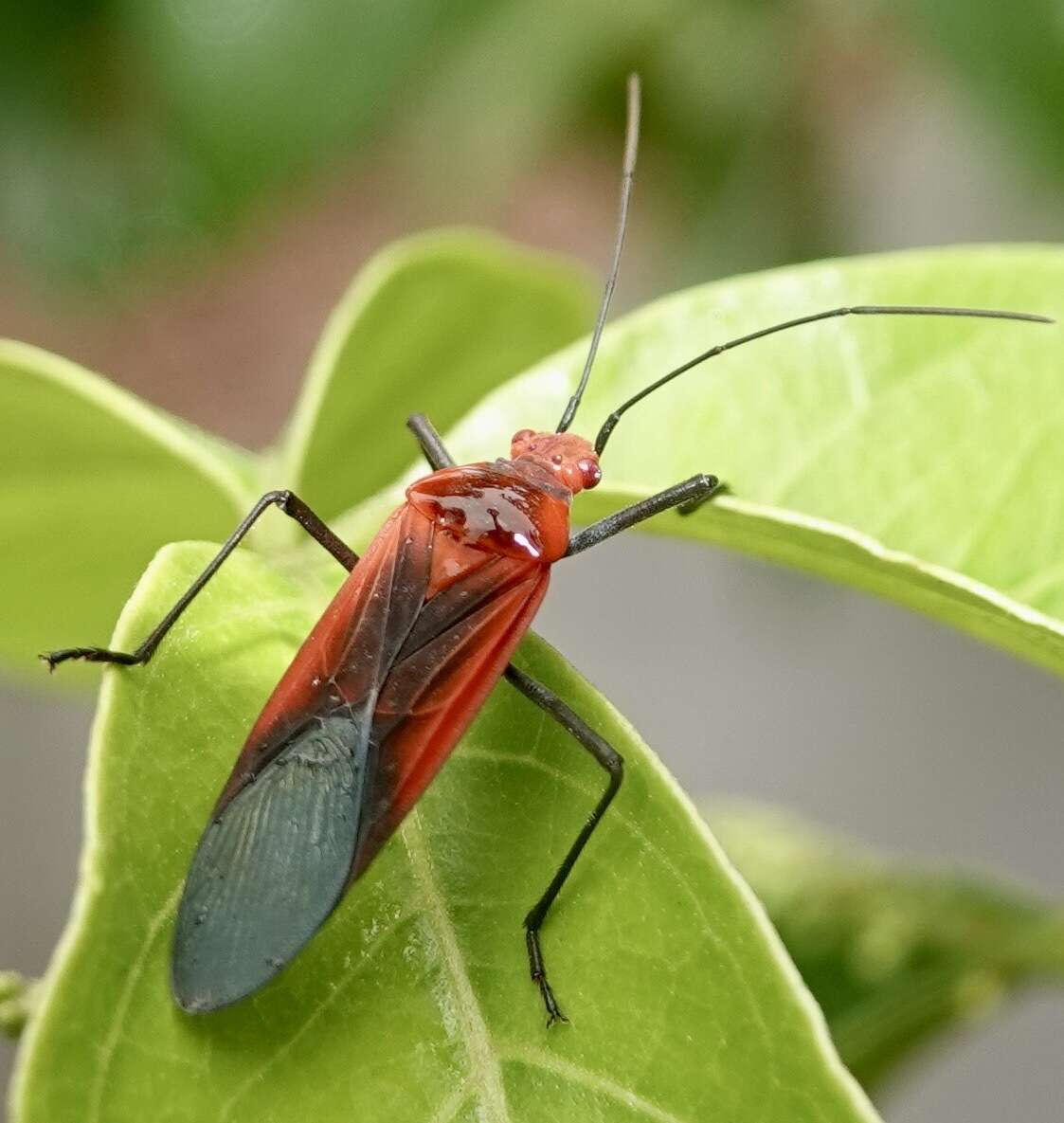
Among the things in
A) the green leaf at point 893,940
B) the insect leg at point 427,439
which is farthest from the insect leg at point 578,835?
the green leaf at point 893,940

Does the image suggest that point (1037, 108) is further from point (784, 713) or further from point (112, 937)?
point (784, 713)

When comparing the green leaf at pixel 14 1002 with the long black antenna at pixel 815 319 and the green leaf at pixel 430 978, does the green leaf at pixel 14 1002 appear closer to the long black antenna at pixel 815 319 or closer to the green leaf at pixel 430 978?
the green leaf at pixel 430 978

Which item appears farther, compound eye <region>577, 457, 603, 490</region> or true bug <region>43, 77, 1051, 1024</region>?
compound eye <region>577, 457, 603, 490</region>

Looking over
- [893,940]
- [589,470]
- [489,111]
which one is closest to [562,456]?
[589,470]

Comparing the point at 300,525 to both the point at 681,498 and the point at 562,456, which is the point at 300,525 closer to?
the point at 562,456

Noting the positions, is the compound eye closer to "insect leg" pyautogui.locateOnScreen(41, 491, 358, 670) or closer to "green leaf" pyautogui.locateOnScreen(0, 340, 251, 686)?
"insect leg" pyautogui.locateOnScreen(41, 491, 358, 670)

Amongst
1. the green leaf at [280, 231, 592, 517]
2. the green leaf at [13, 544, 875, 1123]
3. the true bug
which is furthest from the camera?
the green leaf at [280, 231, 592, 517]

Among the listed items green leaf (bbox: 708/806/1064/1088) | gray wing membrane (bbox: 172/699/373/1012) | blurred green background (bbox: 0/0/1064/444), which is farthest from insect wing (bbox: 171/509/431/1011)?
blurred green background (bbox: 0/0/1064/444)
